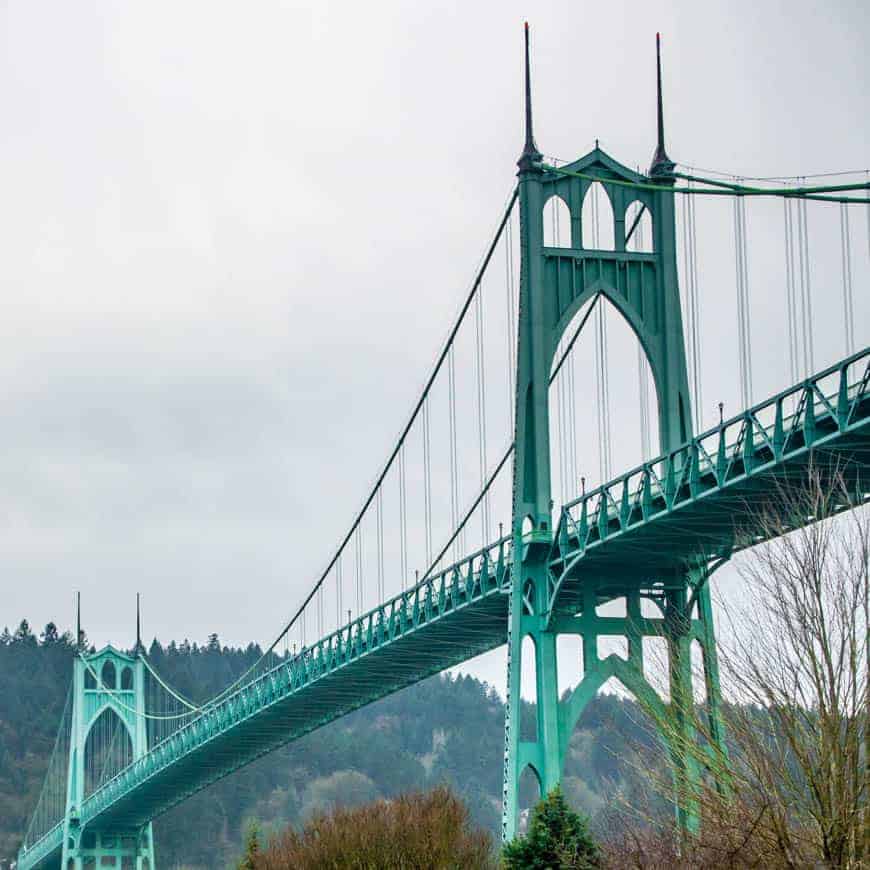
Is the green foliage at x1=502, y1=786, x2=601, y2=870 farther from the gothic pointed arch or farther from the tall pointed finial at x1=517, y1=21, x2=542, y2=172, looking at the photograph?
the gothic pointed arch

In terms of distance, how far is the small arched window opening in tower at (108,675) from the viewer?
427 feet

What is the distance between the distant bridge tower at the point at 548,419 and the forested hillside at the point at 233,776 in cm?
8726

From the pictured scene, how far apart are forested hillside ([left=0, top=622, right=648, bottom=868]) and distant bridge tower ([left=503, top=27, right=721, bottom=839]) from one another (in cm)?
8726

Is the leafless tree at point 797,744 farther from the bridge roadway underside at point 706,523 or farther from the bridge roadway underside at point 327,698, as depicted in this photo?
the bridge roadway underside at point 327,698

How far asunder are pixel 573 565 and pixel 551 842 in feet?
27.9

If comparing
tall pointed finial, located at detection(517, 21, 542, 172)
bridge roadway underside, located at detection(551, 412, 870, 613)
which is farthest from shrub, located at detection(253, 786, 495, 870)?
tall pointed finial, located at detection(517, 21, 542, 172)

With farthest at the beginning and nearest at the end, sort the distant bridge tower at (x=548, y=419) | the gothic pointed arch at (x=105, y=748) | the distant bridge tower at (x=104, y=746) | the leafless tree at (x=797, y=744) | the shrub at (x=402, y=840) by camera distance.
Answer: the gothic pointed arch at (x=105, y=748), the distant bridge tower at (x=104, y=746), the distant bridge tower at (x=548, y=419), the shrub at (x=402, y=840), the leafless tree at (x=797, y=744)

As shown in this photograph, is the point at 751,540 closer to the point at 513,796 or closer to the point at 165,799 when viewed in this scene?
the point at 513,796

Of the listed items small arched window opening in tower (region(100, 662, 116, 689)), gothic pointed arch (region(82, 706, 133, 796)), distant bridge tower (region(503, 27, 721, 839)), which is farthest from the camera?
small arched window opening in tower (region(100, 662, 116, 689))

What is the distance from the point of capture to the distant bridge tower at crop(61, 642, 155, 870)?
4412 inches

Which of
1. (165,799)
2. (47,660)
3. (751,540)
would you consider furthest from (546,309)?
(47,660)

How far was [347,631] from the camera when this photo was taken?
226 ft

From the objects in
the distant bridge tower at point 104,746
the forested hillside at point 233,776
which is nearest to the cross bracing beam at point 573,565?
the distant bridge tower at point 104,746

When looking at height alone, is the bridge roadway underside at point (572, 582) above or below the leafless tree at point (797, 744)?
above
